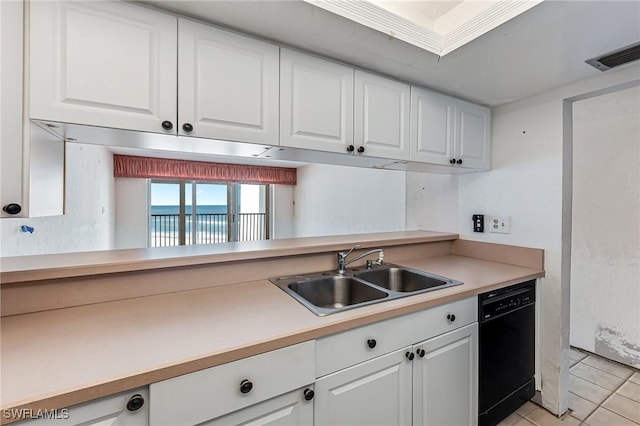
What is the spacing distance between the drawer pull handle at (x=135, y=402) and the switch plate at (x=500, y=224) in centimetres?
→ 215

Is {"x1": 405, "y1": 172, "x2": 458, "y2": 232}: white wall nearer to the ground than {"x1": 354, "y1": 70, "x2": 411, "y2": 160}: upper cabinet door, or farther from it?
nearer to the ground

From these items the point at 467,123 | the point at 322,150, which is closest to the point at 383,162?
the point at 322,150

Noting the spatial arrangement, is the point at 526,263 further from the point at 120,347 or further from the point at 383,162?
the point at 120,347

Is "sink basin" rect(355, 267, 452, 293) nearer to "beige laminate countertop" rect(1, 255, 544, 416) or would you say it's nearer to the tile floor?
"beige laminate countertop" rect(1, 255, 544, 416)

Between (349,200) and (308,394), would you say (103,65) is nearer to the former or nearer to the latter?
(308,394)

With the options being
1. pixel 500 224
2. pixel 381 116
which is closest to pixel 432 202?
pixel 500 224

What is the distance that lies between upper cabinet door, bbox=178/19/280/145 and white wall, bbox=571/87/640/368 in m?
2.59

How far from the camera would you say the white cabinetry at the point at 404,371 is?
1.02 m

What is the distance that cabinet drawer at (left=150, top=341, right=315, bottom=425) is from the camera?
29.6 inches

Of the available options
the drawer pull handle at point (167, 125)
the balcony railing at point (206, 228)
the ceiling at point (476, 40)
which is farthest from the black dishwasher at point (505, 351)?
the balcony railing at point (206, 228)

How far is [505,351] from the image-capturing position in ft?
5.13

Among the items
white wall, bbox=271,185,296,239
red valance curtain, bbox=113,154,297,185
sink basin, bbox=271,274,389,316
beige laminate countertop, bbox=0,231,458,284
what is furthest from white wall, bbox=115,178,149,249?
sink basin, bbox=271,274,389,316

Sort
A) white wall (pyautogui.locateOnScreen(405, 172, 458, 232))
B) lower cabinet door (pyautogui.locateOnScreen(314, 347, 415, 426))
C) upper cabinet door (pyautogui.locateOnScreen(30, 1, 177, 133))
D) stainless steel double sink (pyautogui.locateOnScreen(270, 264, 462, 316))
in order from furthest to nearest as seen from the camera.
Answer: white wall (pyautogui.locateOnScreen(405, 172, 458, 232))
stainless steel double sink (pyautogui.locateOnScreen(270, 264, 462, 316))
lower cabinet door (pyautogui.locateOnScreen(314, 347, 415, 426))
upper cabinet door (pyautogui.locateOnScreen(30, 1, 177, 133))

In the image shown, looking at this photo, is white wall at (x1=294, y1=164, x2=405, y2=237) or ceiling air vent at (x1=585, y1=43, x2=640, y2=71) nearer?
ceiling air vent at (x1=585, y1=43, x2=640, y2=71)
